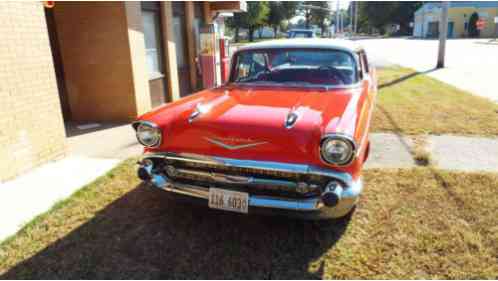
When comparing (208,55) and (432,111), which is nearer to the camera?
(432,111)

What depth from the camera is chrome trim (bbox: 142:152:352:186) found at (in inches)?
103

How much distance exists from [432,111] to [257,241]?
5918 millimetres

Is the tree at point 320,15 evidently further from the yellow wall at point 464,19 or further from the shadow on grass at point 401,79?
the shadow on grass at point 401,79

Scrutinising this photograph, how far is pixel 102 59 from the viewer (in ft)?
22.3

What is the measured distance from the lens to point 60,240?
9.93 ft

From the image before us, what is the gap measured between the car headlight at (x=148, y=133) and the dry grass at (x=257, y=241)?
0.76 m

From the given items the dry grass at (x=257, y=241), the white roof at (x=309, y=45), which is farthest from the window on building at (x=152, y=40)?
the dry grass at (x=257, y=241)

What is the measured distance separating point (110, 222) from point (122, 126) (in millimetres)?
3677

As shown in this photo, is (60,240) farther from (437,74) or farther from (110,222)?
(437,74)

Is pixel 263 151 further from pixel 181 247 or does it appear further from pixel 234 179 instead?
pixel 181 247

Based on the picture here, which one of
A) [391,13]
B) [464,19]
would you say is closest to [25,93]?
[464,19]

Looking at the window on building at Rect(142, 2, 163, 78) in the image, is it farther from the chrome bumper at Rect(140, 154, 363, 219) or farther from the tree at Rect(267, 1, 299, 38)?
the tree at Rect(267, 1, 299, 38)

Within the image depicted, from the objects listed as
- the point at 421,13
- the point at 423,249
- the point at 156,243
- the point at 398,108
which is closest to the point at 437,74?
the point at 398,108

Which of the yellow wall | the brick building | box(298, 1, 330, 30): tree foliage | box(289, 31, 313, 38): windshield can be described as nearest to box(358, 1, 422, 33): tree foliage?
box(298, 1, 330, 30): tree foliage
